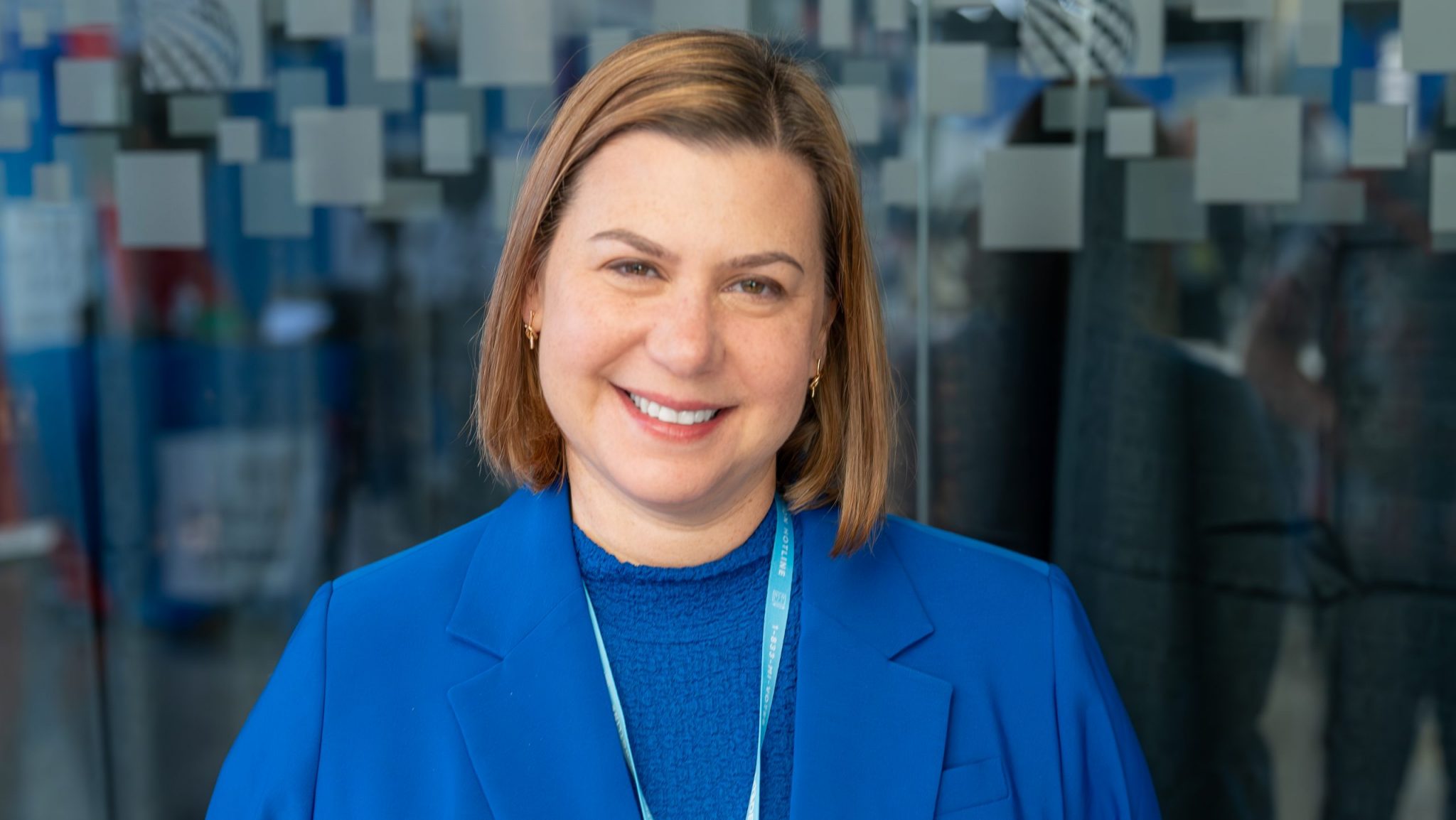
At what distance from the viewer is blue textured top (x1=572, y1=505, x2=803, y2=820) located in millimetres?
1434

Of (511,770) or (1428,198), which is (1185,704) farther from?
(511,770)

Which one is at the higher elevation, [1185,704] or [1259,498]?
[1259,498]

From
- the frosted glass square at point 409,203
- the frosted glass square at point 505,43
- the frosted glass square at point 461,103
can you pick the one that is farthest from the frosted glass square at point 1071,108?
the frosted glass square at point 409,203

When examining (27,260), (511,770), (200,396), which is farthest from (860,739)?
(27,260)

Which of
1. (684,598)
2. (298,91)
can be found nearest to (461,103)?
(298,91)

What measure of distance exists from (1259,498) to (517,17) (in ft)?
5.79

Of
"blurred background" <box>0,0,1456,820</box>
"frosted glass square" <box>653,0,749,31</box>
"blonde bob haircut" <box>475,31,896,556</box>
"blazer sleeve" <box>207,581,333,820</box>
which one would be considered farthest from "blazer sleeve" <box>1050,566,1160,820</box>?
"frosted glass square" <box>653,0,749,31</box>

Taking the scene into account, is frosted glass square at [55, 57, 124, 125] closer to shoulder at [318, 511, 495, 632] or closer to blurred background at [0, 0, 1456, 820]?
blurred background at [0, 0, 1456, 820]

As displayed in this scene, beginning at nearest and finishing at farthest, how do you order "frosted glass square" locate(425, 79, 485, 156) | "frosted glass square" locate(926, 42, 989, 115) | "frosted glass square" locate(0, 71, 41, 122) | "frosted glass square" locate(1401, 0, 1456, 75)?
"frosted glass square" locate(1401, 0, 1456, 75) → "frosted glass square" locate(926, 42, 989, 115) → "frosted glass square" locate(425, 79, 485, 156) → "frosted glass square" locate(0, 71, 41, 122)

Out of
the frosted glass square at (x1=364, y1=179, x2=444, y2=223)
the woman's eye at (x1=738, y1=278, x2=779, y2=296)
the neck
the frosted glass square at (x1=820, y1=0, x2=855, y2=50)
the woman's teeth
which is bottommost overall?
the neck

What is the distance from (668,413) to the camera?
1.42 meters

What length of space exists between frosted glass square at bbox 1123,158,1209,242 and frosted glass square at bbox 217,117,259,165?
1.78 metres

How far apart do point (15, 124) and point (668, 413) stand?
223cm

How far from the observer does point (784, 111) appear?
4.70 ft
